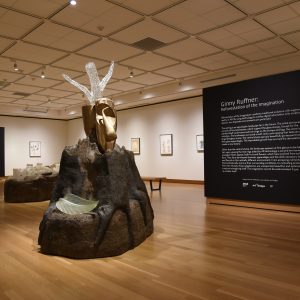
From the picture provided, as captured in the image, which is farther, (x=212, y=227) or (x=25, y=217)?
(x=25, y=217)

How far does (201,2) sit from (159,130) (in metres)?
8.44

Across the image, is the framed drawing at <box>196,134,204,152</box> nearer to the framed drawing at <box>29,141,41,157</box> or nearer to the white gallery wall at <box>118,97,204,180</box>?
the white gallery wall at <box>118,97,204,180</box>

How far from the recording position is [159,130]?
13.5 m

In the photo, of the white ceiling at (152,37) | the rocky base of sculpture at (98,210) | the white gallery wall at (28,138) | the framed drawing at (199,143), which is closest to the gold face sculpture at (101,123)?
the rocky base of sculpture at (98,210)

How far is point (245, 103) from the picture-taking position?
725 cm

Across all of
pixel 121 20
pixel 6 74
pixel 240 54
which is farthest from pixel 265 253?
pixel 6 74

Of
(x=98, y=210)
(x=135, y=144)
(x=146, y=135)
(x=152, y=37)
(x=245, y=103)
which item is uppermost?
(x=152, y=37)

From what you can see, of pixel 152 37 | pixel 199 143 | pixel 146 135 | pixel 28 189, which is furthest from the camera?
pixel 146 135

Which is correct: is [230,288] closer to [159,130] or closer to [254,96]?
[254,96]

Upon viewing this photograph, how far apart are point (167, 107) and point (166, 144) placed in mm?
1482

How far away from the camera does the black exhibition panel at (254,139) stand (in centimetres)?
660

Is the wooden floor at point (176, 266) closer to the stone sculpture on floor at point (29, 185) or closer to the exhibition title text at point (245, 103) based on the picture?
the exhibition title text at point (245, 103)

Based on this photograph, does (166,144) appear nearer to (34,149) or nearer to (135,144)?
(135,144)

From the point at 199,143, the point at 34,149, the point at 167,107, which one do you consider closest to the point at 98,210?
the point at 199,143
